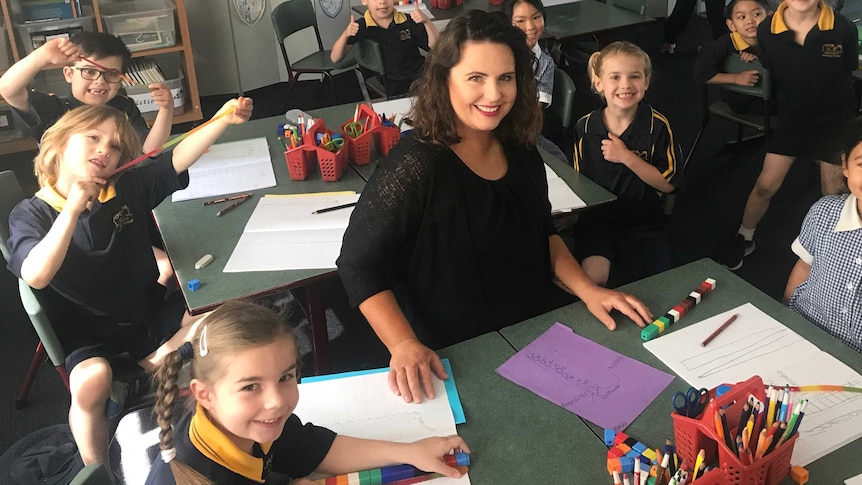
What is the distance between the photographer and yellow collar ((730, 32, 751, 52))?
11.4ft

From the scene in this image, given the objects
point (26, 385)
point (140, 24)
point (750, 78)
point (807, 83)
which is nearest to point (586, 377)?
point (26, 385)

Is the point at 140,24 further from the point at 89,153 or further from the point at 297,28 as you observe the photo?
the point at 89,153

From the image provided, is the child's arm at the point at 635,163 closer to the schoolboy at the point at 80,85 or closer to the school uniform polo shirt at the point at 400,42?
the schoolboy at the point at 80,85

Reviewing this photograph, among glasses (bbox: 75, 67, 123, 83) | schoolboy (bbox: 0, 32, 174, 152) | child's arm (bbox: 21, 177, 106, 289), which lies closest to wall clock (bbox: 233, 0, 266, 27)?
schoolboy (bbox: 0, 32, 174, 152)

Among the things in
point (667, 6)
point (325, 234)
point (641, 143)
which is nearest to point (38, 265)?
point (325, 234)

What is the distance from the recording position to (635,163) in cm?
225

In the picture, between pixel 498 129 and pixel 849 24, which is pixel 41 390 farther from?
pixel 849 24

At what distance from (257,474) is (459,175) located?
772mm

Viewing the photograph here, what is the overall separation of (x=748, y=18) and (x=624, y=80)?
1583 mm

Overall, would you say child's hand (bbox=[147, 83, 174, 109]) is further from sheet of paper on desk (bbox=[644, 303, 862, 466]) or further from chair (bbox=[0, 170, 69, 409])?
sheet of paper on desk (bbox=[644, 303, 862, 466])

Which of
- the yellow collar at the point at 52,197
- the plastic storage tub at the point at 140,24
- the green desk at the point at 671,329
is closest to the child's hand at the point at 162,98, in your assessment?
the yellow collar at the point at 52,197

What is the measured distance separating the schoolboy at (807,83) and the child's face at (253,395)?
2.55 metres

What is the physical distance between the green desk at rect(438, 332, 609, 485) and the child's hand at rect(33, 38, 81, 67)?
1.77 meters

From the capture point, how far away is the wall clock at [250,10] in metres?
4.72
